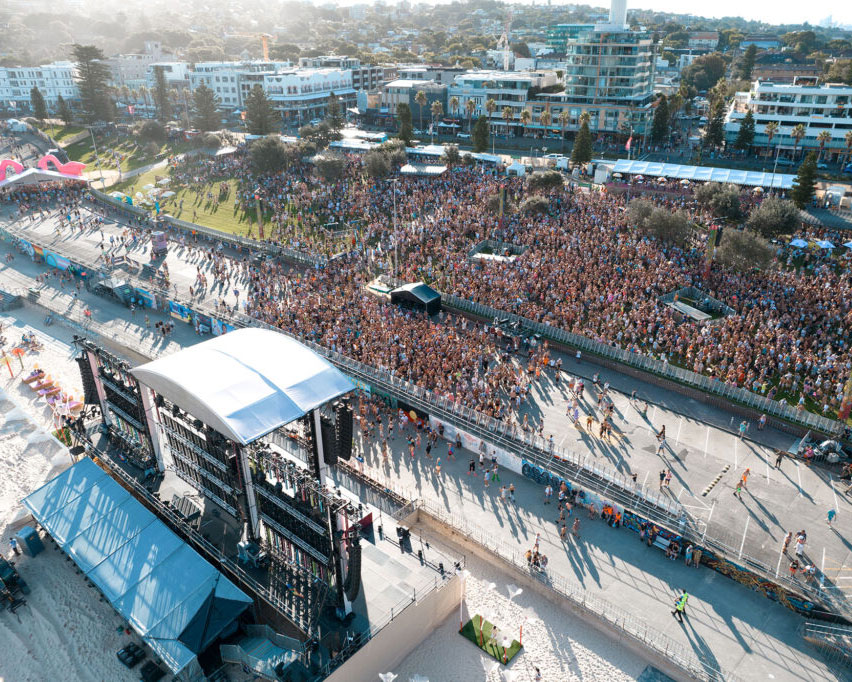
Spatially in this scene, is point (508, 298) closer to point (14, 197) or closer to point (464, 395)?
point (464, 395)

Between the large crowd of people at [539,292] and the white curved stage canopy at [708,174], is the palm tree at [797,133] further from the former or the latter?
the large crowd of people at [539,292]

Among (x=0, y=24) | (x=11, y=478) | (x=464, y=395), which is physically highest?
(x=0, y=24)

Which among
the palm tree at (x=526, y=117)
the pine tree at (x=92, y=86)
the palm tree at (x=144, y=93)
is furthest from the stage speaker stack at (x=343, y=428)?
the palm tree at (x=144, y=93)

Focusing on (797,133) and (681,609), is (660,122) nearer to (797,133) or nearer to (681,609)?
(797,133)

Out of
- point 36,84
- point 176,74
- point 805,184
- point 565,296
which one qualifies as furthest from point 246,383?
point 36,84

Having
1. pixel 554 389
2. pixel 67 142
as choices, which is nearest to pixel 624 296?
pixel 554 389
